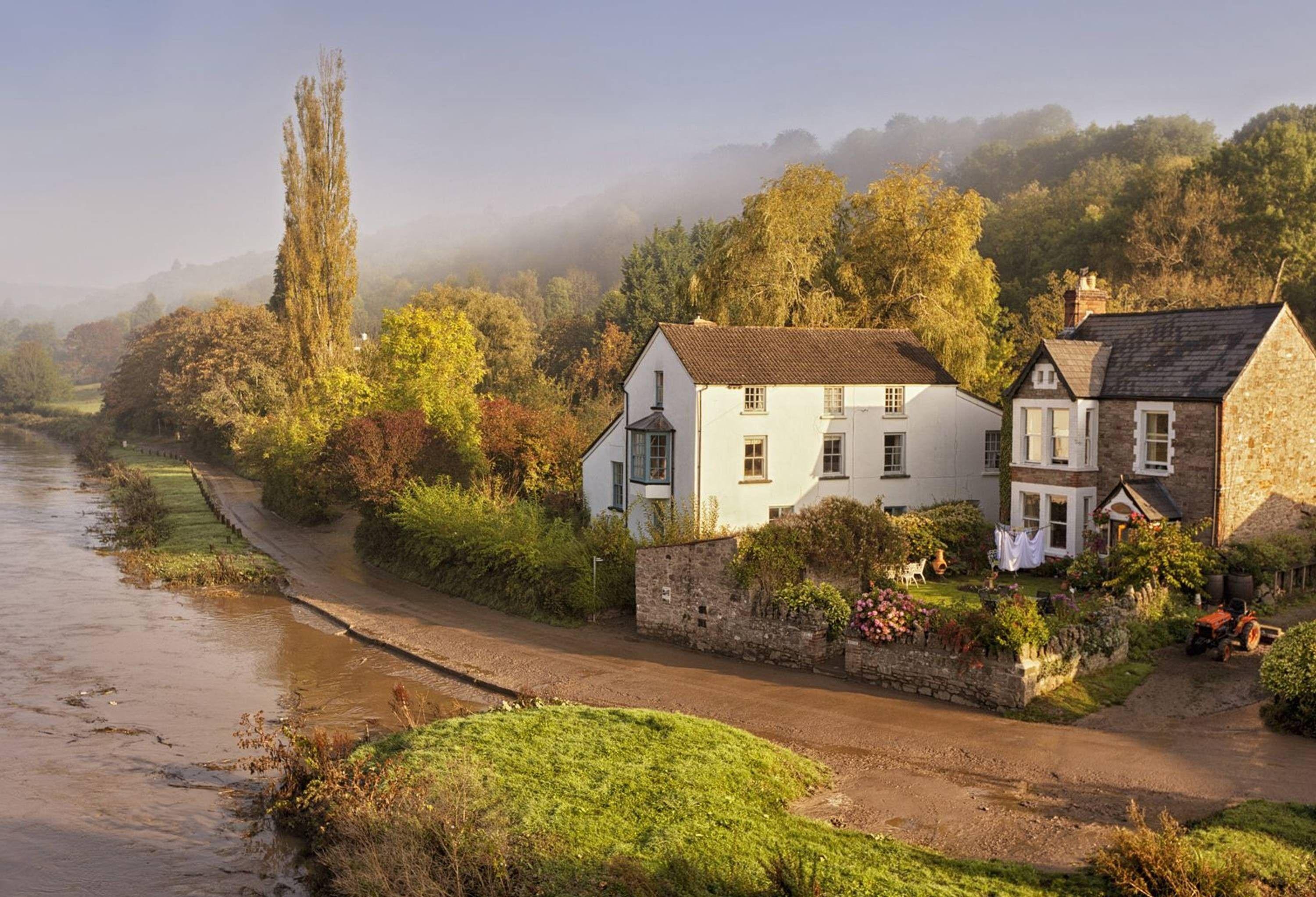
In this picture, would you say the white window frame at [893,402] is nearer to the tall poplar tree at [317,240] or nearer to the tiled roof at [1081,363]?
the tiled roof at [1081,363]

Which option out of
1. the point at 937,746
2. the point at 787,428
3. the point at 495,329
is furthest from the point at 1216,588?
the point at 495,329

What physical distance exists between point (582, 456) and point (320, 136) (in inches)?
1503

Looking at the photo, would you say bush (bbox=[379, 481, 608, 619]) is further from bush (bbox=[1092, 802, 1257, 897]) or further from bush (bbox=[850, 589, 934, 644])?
bush (bbox=[1092, 802, 1257, 897])

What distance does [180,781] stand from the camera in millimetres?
19219

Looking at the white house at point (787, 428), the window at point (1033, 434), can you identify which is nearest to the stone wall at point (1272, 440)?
the window at point (1033, 434)

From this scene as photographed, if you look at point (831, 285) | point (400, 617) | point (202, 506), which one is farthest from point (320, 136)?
point (400, 617)

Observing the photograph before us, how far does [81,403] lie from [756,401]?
14674 centimetres

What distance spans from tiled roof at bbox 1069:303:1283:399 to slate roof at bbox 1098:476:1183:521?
238 centimetres

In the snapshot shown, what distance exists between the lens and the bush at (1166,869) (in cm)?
1135

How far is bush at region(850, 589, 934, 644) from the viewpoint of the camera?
22.2m

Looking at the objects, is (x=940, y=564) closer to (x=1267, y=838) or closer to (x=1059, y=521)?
(x=1059, y=521)

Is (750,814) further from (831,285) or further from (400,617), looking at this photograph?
(831,285)

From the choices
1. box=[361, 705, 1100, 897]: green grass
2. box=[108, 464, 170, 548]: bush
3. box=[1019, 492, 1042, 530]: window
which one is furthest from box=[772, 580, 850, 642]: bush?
box=[108, 464, 170, 548]: bush

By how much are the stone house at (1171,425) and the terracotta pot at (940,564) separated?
303cm
